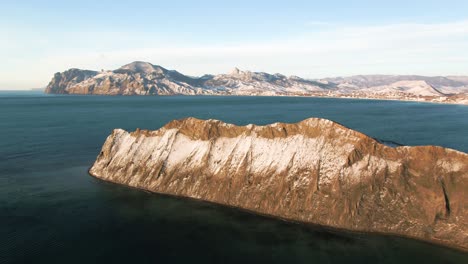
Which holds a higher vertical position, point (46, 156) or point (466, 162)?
point (466, 162)

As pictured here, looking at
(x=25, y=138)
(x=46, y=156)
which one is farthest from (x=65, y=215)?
(x=25, y=138)

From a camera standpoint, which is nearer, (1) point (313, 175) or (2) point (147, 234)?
(2) point (147, 234)

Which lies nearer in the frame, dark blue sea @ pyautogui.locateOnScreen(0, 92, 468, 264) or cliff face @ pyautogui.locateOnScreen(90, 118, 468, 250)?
dark blue sea @ pyautogui.locateOnScreen(0, 92, 468, 264)

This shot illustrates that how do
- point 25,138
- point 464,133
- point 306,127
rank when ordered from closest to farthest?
1. point 306,127
2. point 25,138
3. point 464,133

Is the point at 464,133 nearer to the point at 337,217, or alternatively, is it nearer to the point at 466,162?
the point at 466,162

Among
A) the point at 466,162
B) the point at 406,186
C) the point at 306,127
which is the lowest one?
the point at 406,186

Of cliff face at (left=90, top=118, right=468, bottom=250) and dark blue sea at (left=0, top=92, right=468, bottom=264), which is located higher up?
cliff face at (left=90, top=118, right=468, bottom=250)

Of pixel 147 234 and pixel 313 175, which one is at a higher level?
pixel 313 175

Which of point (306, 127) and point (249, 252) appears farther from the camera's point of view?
point (306, 127)
